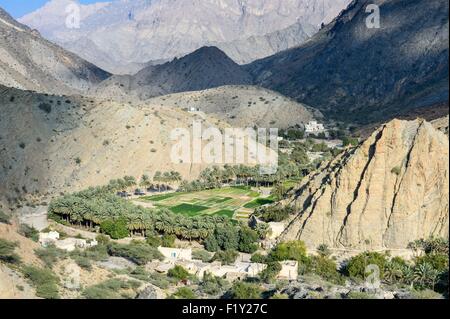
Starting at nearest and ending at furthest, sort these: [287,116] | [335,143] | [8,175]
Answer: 1. [8,175]
2. [335,143]
3. [287,116]

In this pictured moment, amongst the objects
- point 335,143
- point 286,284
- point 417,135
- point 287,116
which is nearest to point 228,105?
point 287,116

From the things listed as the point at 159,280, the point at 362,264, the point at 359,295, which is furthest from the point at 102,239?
the point at 359,295

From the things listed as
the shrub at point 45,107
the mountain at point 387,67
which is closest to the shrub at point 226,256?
the shrub at point 45,107

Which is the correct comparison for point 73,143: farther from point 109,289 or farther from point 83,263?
point 109,289

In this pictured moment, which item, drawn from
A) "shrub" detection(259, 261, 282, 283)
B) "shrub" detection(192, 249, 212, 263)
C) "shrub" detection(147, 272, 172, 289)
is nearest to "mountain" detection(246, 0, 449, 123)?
"shrub" detection(192, 249, 212, 263)

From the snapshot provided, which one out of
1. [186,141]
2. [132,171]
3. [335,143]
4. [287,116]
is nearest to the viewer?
[132,171]

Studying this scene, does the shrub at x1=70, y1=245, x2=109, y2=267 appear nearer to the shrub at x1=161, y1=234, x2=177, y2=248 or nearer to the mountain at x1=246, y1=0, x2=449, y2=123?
the shrub at x1=161, y1=234, x2=177, y2=248

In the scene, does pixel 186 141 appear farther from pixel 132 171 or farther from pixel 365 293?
pixel 365 293

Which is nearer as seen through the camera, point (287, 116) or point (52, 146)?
point (52, 146)
